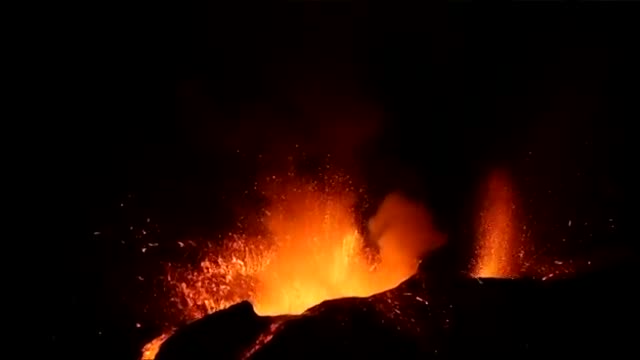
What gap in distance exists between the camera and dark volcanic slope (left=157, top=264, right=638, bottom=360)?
4051 millimetres

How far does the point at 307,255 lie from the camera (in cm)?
732

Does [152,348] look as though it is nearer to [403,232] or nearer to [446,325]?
[446,325]

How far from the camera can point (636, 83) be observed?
7.55m

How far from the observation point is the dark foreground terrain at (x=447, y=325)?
405 cm

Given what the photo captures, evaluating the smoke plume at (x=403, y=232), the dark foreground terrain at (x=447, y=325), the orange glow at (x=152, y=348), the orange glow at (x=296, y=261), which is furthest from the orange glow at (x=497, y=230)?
the orange glow at (x=152, y=348)

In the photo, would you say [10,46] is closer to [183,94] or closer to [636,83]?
[183,94]

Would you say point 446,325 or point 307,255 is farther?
point 307,255

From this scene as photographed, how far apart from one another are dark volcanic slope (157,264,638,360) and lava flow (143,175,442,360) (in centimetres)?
198

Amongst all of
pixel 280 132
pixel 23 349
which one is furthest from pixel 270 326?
pixel 280 132

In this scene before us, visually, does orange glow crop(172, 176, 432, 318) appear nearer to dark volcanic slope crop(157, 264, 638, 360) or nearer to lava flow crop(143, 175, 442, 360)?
lava flow crop(143, 175, 442, 360)

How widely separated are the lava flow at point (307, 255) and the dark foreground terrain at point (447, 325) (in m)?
1.99

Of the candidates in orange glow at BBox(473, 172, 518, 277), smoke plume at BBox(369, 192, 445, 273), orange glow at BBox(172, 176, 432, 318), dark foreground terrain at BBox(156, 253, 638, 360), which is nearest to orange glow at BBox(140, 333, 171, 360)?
dark foreground terrain at BBox(156, 253, 638, 360)

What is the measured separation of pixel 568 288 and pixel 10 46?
17.5 ft

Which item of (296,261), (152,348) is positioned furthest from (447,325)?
(296,261)
